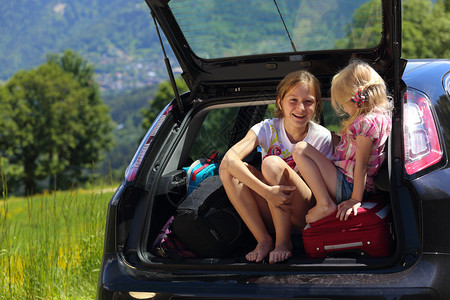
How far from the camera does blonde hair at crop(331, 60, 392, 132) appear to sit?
229cm

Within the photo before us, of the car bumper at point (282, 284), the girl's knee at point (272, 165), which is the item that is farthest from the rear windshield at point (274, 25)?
the car bumper at point (282, 284)

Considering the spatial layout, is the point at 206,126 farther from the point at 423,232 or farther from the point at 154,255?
the point at 423,232

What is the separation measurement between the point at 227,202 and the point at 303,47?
0.84 metres

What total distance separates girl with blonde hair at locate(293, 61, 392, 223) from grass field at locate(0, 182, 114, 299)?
1.55 m

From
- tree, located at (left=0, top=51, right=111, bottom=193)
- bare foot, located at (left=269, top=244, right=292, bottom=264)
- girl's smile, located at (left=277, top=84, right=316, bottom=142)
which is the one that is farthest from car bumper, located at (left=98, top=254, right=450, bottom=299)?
tree, located at (left=0, top=51, right=111, bottom=193)

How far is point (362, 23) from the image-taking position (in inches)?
102

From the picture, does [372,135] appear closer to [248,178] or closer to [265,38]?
[248,178]

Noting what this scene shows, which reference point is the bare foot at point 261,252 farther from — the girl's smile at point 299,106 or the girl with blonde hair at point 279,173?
the girl's smile at point 299,106

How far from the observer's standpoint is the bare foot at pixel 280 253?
2.22m

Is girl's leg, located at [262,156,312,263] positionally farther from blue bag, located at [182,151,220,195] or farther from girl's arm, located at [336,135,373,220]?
blue bag, located at [182,151,220,195]

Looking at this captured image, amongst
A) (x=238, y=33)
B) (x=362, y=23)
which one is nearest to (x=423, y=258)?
(x=362, y=23)

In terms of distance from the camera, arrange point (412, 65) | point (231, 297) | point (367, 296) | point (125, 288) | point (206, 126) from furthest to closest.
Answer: point (206, 126)
point (412, 65)
point (125, 288)
point (231, 297)
point (367, 296)

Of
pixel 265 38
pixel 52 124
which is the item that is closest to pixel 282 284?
pixel 265 38

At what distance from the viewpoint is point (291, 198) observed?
2438 mm
